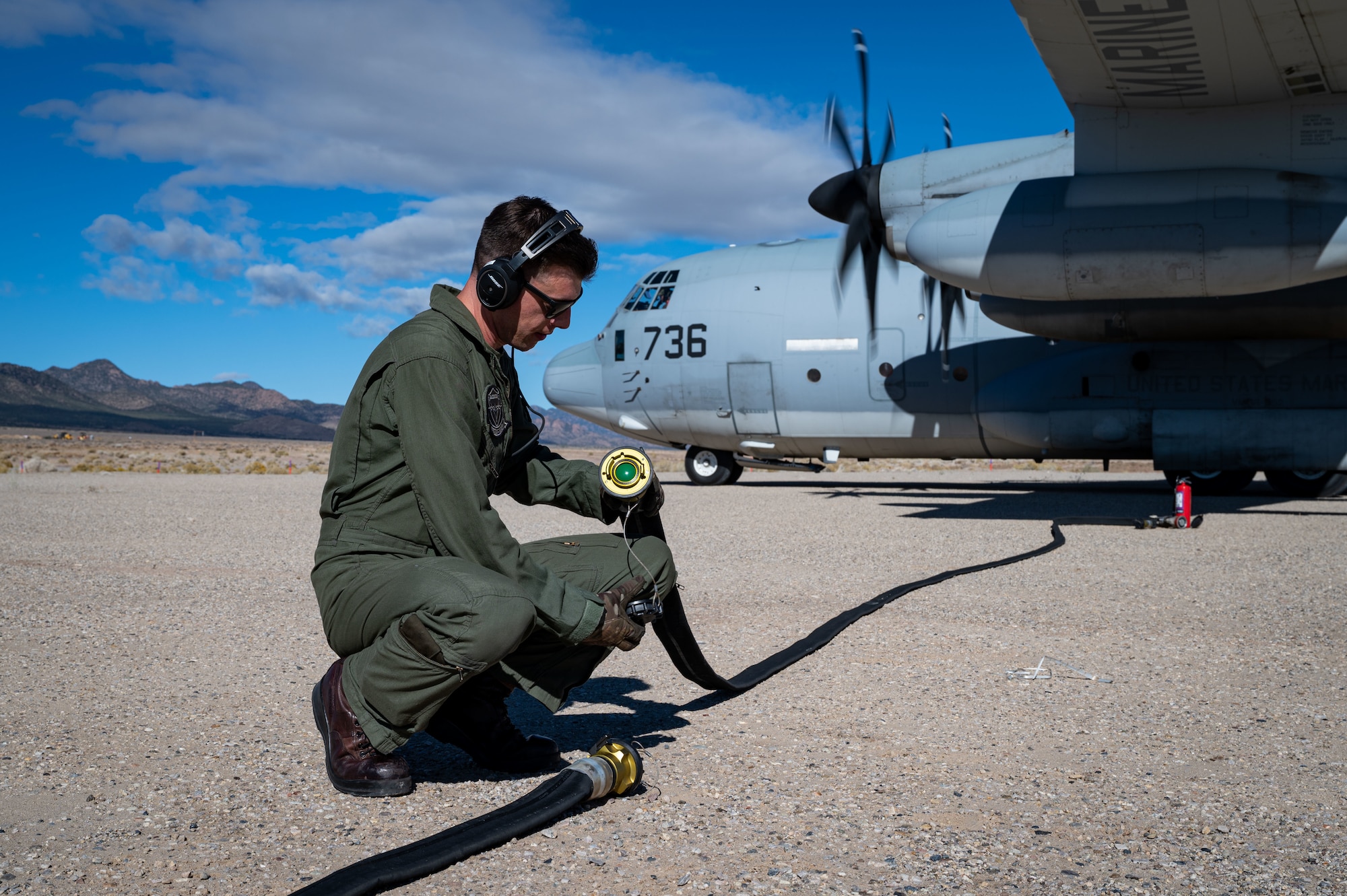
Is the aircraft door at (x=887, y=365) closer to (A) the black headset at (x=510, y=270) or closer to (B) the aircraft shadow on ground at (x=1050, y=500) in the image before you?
(B) the aircraft shadow on ground at (x=1050, y=500)

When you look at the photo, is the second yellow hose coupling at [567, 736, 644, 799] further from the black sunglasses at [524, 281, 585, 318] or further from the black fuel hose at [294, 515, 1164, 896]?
the black sunglasses at [524, 281, 585, 318]

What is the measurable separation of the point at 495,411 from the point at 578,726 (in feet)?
5.04

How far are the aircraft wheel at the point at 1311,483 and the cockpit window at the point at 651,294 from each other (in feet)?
34.5

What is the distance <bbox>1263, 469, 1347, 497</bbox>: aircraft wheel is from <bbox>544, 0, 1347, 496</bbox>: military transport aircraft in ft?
0.18

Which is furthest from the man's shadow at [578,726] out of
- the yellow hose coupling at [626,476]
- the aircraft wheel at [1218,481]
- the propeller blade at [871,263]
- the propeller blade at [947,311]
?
the aircraft wheel at [1218,481]

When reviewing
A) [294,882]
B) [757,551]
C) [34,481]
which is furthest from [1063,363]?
[34,481]

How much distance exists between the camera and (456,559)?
2807 millimetres

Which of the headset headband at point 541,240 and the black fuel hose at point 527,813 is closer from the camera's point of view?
the black fuel hose at point 527,813

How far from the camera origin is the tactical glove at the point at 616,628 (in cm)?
282

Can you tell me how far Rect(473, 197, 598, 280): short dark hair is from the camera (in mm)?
3027

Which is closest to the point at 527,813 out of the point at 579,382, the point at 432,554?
the point at 432,554

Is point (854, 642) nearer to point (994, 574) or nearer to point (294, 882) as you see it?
point (994, 574)

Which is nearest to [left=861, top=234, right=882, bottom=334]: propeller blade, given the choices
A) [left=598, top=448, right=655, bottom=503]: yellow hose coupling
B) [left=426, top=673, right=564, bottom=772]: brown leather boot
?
[left=598, top=448, right=655, bottom=503]: yellow hose coupling

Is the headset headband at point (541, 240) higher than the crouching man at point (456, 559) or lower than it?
higher
